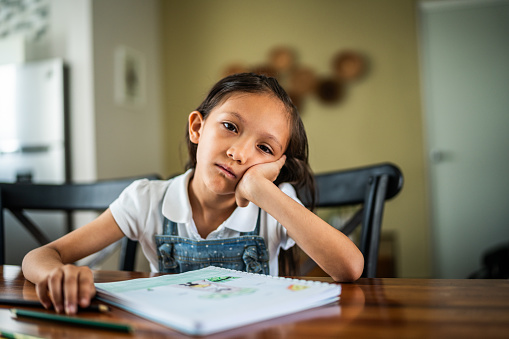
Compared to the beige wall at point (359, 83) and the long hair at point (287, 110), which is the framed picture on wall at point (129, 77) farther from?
the long hair at point (287, 110)

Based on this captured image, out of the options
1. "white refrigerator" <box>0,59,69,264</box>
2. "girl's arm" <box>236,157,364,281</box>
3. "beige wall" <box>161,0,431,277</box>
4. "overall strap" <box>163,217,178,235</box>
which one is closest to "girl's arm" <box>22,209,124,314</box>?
"overall strap" <box>163,217,178,235</box>

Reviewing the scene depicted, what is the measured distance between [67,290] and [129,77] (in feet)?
10.3

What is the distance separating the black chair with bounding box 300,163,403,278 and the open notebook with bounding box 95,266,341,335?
0.33 metres

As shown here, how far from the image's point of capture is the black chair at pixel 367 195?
885mm

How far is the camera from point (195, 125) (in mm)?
1115

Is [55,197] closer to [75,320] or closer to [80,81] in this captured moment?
[75,320]

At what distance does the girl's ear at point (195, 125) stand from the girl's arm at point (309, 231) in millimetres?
246

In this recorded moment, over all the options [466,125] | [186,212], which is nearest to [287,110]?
[186,212]

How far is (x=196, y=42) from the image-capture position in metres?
3.92

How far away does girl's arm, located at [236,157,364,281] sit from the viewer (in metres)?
0.74

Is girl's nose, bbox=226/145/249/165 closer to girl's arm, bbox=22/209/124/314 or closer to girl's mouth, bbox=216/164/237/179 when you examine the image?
girl's mouth, bbox=216/164/237/179

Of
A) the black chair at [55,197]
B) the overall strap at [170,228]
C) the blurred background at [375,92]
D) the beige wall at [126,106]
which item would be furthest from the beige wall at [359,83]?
the overall strap at [170,228]

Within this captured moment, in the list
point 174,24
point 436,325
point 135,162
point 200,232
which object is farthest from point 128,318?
point 174,24

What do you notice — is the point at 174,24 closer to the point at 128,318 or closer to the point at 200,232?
the point at 200,232
